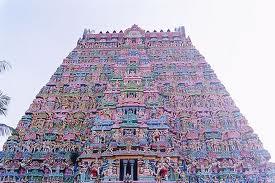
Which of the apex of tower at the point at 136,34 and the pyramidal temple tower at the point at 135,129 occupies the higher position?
the apex of tower at the point at 136,34

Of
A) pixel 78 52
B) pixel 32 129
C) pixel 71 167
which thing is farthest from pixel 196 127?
pixel 78 52

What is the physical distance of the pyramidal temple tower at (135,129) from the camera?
2330cm

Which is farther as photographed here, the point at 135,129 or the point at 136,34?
the point at 136,34

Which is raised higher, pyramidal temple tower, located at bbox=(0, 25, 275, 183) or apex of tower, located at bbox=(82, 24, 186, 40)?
apex of tower, located at bbox=(82, 24, 186, 40)

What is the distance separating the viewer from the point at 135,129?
24766mm

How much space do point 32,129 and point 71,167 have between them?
185 inches

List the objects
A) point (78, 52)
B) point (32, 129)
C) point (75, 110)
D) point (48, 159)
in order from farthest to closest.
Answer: point (78, 52) → point (75, 110) → point (32, 129) → point (48, 159)

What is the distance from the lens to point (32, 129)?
2659cm

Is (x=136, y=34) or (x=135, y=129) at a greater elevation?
(x=136, y=34)

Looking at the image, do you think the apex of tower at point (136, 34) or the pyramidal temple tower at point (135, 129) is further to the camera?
the apex of tower at point (136, 34)

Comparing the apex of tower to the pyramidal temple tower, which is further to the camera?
the apex of tower

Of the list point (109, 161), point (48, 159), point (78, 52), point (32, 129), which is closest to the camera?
point (109, 161)

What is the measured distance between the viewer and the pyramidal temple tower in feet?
76.4

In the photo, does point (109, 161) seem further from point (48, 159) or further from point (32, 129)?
point (32, 129)
